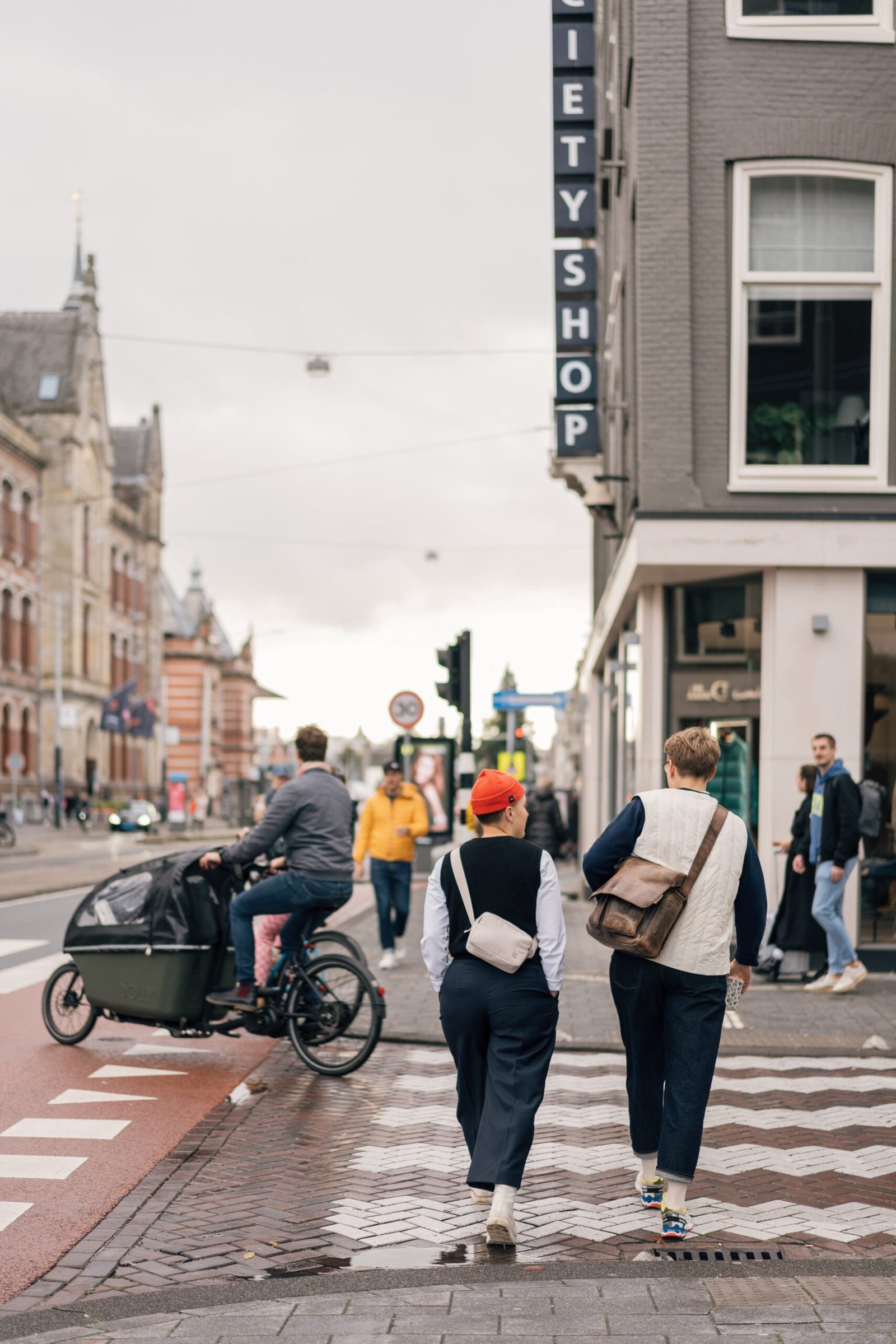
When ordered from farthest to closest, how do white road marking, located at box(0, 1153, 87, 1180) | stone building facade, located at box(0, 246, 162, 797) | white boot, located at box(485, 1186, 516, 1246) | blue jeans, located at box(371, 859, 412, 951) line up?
stone building facade, located at box(0, 246, 162, 797) → blue jeans, located at box(371, 859, 412, 951) → white road marking, located at box(0, 1153, 87, 1180) → white boot, located at box(485, 1186, 516, 1246)

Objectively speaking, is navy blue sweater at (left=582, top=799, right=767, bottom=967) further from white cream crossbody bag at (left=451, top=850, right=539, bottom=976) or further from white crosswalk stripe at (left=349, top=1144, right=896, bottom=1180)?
white crosswalk stripe at (left=349, top=1144, right=896, bottom=1180)

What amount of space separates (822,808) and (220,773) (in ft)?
334

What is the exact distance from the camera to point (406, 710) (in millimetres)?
23438

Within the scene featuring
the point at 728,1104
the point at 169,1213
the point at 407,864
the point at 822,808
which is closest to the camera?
the point at 169,1213

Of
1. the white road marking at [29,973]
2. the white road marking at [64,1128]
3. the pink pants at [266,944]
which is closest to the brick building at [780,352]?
the pink pants at [266,944]

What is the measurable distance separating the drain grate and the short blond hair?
1.56 metres

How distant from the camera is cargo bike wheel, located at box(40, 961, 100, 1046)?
9430 millimetres

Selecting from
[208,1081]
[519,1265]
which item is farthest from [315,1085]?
[519,1265]

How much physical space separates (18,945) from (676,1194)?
419 inches

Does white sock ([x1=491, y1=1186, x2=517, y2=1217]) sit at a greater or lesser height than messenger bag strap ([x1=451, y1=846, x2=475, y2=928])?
lesser

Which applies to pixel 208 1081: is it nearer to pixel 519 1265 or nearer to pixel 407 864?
pixel 519 1265

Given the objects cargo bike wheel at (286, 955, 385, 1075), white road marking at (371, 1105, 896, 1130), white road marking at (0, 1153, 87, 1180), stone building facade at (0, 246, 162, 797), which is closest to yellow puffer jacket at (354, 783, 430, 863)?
cargo bike wheel at (286, 955, 385, 1075)

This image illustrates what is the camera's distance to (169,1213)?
5.70 metres

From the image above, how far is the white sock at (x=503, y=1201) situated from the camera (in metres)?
5.13
